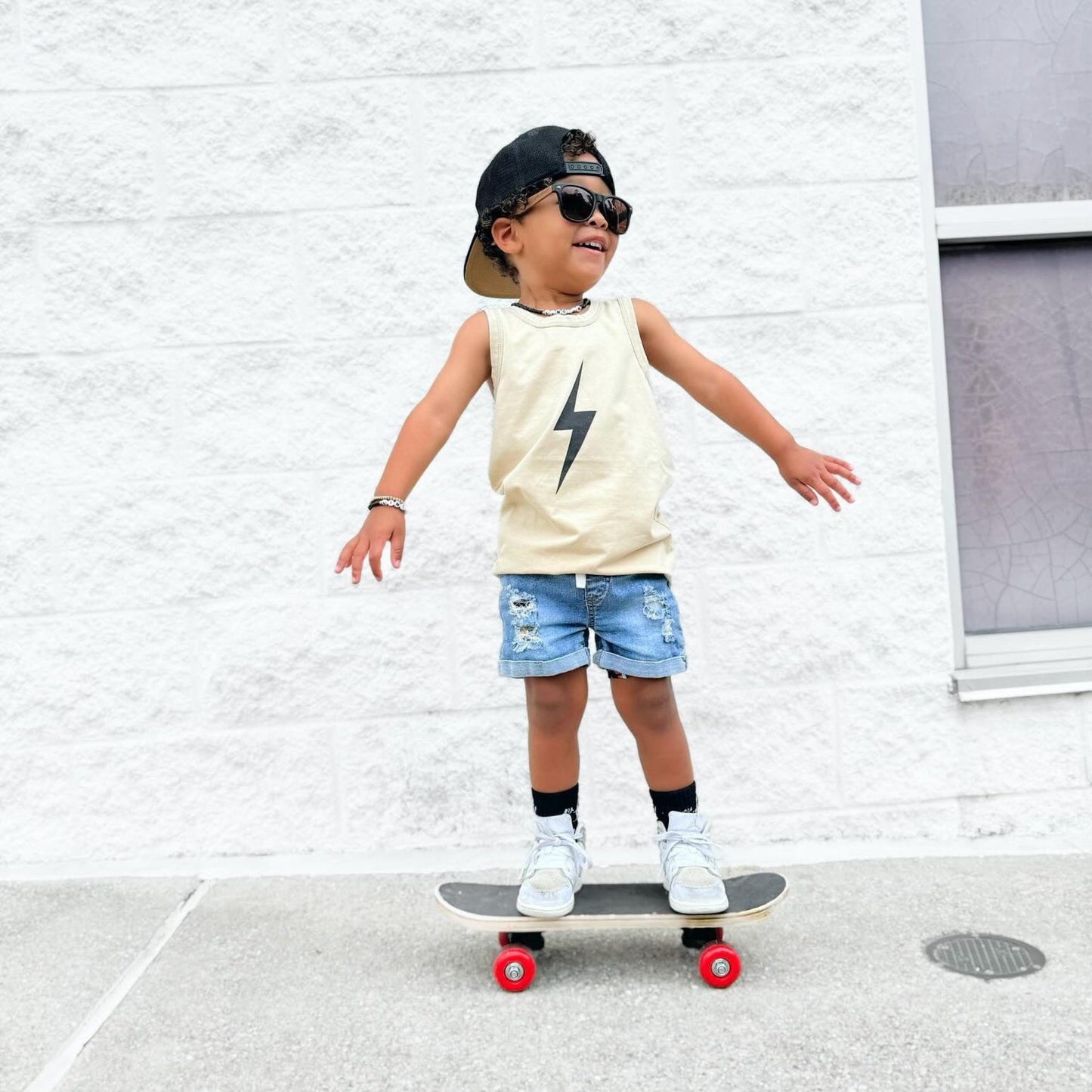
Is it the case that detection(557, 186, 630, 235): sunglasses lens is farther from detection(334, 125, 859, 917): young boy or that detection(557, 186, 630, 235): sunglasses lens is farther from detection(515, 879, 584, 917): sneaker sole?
detection(515, 879, 584, 917): sneaker sole

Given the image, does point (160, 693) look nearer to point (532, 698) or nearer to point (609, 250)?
point (532, 698)

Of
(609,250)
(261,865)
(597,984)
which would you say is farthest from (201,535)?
(597,984)

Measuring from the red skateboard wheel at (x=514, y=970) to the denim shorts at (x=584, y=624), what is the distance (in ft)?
1.80

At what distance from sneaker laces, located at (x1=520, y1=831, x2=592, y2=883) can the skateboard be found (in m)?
0.08

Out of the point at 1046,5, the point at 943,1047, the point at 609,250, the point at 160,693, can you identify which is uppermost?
the point at 1046,5

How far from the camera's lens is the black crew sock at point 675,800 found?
212 centimetres

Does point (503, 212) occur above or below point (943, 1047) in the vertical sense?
above

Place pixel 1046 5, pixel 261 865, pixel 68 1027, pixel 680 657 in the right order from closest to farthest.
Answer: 1. pixel 68 1027
2. pixel 680 657
3. pixel 261 865
4. pixel 1046 5

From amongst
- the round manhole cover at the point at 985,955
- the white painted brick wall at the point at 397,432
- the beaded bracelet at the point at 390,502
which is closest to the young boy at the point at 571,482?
the beaded bracelet at the point at 390,502

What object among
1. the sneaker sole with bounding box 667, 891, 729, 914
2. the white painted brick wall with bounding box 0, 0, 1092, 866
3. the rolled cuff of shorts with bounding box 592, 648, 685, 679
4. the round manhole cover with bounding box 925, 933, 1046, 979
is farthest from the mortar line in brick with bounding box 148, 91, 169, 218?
the round manhole cover with bounding box 925, 933, 1046, 979

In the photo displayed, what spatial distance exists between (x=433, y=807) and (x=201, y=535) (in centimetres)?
99

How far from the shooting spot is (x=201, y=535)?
283 cm

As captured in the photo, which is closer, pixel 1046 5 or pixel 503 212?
pixel 503 212

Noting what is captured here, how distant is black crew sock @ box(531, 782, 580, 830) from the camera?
2.12 m
